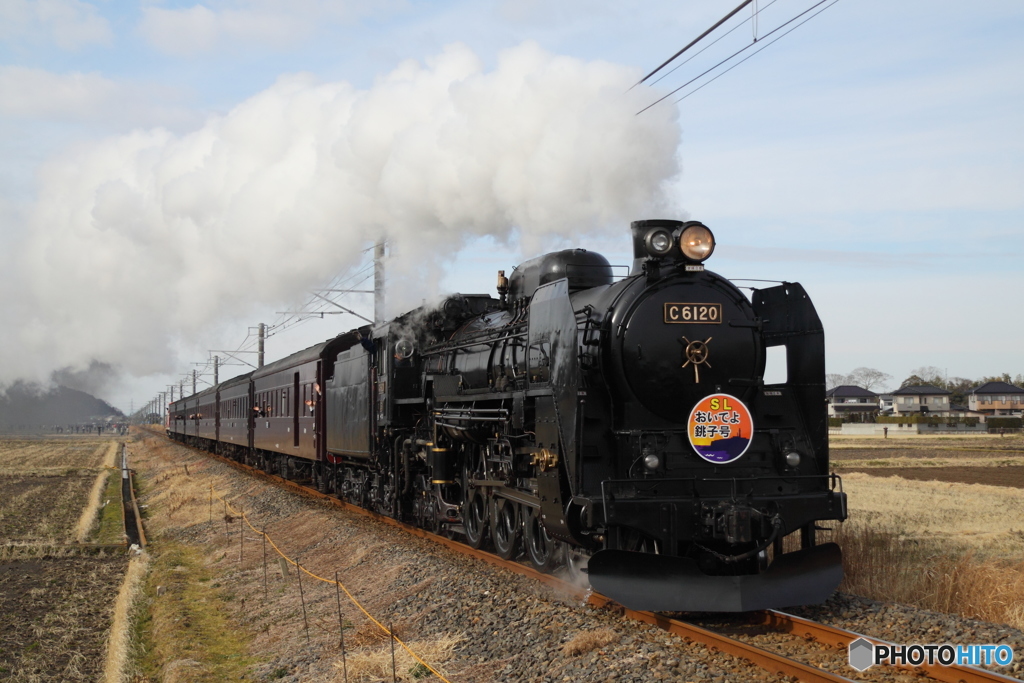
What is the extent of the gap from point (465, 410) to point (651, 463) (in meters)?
3.42

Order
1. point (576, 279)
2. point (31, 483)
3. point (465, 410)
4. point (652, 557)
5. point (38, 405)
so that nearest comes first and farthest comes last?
point (652, 557)
point (576, 279)
point (465, 410)
point (31, 483)
point (38, 405)

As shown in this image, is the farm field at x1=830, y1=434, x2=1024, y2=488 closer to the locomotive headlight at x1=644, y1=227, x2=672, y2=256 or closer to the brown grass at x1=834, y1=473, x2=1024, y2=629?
the brown grass at x1=834, y1=473, x2=1024, y2=629

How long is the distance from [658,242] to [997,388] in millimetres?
116563

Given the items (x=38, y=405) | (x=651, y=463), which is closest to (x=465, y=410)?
(x=651, y=463)

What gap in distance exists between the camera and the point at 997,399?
10906 centimetres

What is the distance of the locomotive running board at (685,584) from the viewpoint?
6.99 metres

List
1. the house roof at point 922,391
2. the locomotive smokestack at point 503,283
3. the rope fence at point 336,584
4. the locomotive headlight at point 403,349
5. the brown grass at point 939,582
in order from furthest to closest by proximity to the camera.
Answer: the house roof at point 922,391 < the locomotive headlight at point 403,349 < the locomotive smokestack at point 503,283 < the brown grass at point 939,582 < the rope fence at point 336,584

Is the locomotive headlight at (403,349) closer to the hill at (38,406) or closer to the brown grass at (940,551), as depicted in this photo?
the brown grass at (940,551)

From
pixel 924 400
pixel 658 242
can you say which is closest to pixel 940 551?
pixel 658 242

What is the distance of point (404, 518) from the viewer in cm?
1395

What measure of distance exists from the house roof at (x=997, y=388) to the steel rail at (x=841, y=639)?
115812 millimetres

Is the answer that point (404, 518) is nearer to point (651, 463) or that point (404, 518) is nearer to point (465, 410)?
point (465, 410)

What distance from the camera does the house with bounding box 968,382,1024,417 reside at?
106m

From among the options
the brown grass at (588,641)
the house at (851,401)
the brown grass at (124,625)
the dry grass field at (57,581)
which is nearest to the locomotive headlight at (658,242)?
the brown grass at (588,641)
